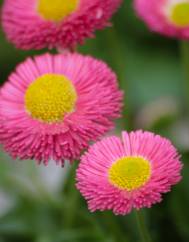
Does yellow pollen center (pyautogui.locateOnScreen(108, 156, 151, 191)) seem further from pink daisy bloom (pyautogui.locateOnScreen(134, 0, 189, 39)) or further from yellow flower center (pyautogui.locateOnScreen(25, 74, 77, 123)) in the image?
pink daisy bloom (pyautogui.locateOnScreen(134, 0, 189, 39))

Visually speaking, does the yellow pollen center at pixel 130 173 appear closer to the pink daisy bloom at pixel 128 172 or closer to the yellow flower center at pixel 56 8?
the pink daisy bloom at pixel 128 172

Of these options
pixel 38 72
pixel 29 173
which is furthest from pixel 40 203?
pixel 38 72

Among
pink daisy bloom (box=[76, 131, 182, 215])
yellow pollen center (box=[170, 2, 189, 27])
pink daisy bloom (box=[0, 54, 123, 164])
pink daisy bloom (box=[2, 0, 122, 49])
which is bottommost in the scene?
pink daisy bloom (box=[76, 131, 182, 215])

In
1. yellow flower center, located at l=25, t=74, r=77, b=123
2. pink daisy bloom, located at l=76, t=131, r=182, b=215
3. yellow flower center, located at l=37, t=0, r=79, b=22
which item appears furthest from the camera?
yellow flower center, located at l=37, t=0, r=79, b=22

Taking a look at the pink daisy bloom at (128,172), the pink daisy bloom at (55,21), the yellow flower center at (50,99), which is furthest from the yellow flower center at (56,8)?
the pink daisy bloom at (128,172)

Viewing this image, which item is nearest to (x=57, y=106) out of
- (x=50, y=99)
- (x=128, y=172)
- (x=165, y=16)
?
(x=50, y=99)

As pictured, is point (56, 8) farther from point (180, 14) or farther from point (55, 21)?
point (180, 14)

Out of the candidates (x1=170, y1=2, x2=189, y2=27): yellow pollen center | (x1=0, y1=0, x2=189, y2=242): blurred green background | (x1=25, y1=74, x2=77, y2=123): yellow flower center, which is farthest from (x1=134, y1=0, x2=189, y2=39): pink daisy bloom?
(x1=25, y1=74, x2=77, y2=123): yellow flower center
